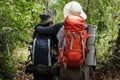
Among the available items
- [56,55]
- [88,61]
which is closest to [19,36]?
[56,55]

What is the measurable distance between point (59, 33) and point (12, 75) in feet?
8.35

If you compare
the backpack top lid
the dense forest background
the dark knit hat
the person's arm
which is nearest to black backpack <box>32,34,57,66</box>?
the person's arm

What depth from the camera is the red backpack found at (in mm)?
5145

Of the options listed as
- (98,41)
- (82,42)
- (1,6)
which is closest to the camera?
(82,42)

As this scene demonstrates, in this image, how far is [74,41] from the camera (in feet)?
16.9

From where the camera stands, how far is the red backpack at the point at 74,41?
514cm

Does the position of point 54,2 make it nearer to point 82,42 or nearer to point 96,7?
point 96,7

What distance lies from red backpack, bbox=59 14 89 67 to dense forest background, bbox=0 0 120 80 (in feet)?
6.38

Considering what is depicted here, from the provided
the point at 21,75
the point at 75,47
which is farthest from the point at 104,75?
the point at 75,47

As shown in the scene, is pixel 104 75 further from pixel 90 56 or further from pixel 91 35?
pixel 91 35

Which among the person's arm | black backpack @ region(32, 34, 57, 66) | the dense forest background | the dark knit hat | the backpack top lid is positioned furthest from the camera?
the dense forest background

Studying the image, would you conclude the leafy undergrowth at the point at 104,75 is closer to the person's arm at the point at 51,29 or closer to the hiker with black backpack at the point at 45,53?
the hiker with black backpack at the point at 45,53

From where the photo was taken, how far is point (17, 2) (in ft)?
25.7

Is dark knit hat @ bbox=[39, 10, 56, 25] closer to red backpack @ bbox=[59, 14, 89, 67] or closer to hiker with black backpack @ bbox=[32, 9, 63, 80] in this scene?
hiker with black backpack @ bbox=[32, 9, 63, 80]
